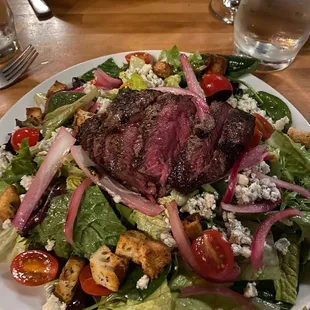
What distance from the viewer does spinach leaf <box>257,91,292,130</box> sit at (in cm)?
297

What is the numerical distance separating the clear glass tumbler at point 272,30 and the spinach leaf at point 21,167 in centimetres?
202

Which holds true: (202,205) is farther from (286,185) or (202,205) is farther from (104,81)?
(104,81)

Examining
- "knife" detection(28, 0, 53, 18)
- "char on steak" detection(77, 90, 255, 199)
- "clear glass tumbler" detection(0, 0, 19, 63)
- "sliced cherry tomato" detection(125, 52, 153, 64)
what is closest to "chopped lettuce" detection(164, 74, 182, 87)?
"sliced cherry tomato" detection(125, 52, 153, 64)

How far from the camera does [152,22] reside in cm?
420

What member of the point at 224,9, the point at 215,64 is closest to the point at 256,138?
the point at 215,64

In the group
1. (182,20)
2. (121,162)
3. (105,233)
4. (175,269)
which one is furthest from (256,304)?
(182,20)

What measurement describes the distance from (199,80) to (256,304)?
159 cm

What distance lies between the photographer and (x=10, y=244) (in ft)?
8.13

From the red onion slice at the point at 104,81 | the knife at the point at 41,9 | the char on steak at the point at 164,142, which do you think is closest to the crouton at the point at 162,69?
the red onion slice at the point at 104,81

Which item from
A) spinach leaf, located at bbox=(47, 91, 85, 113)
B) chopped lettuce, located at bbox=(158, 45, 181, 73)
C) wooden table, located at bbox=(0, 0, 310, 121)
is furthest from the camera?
wooden table, located at bbox=(0, 0, 310, 121)

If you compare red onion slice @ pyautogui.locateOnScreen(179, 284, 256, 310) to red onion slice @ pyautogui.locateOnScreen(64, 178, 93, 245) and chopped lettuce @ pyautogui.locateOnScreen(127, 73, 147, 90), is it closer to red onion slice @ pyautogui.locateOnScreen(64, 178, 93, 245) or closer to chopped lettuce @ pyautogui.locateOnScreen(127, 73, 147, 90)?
red onion slice @ pyautogui.locateOnScreen(64, 178, 93, 245)

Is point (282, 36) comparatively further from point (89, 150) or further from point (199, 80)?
point (89, 150)

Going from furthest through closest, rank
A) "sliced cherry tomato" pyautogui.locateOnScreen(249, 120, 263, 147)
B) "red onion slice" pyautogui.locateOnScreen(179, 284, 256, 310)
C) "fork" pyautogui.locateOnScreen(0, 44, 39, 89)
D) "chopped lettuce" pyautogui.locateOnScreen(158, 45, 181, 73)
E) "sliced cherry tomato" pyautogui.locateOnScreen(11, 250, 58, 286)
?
"fork" pyautogui.locateOnScreen(0, 44, 39, 89)
"chopped lettuce" pyautogui.locateOnScreen(158, 45, 181, 73)
"sliced cherry tomato" pyautogui.locateOnScreen(249, 120, 263, 147)
"sliced cherry tomato" pyautogui.locateOnScreen(11, 250, 58, 286)
"red onion slice" pyautogui.locateOnScreen(179, 284, 256, 310)

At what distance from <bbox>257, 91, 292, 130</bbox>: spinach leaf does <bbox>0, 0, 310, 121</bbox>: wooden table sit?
1.88 feet
